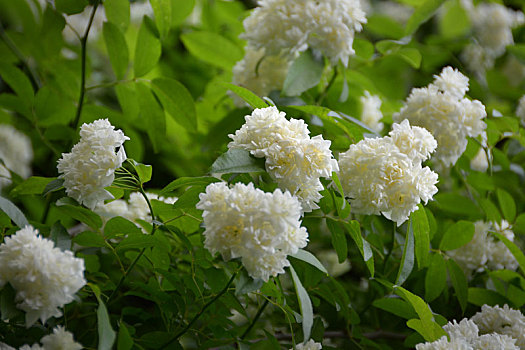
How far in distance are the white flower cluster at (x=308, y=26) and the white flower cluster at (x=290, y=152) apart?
0.26 meters

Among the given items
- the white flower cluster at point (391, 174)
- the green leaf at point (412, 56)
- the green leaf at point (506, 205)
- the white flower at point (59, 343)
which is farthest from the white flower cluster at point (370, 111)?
the white flower at point (59, 343)

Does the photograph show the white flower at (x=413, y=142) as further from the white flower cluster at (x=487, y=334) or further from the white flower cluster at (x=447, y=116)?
the white flower cluster at (x=487, y=334)

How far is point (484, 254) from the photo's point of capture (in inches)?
32.0

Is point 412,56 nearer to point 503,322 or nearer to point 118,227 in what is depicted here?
point 503,322

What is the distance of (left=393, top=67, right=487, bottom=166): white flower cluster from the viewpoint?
702mm

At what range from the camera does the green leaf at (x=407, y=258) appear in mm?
603

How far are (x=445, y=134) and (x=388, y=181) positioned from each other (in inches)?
7.1

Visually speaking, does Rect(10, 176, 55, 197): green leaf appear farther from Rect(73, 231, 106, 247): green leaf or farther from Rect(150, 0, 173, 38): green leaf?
Rect(150, 0, 173, 38): green leaf

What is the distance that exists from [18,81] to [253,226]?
23.8 inches

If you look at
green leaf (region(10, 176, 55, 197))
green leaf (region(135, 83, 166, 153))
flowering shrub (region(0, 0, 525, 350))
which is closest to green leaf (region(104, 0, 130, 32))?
flowering shrub (region(0, 0, 525, 350))

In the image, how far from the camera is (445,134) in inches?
27.7

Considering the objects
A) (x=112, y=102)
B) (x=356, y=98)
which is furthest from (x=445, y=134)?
(x=112, y=102)

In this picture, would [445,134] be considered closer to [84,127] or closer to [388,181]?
[388,181]

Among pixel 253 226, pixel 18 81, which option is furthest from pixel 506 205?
pixel 18 81
